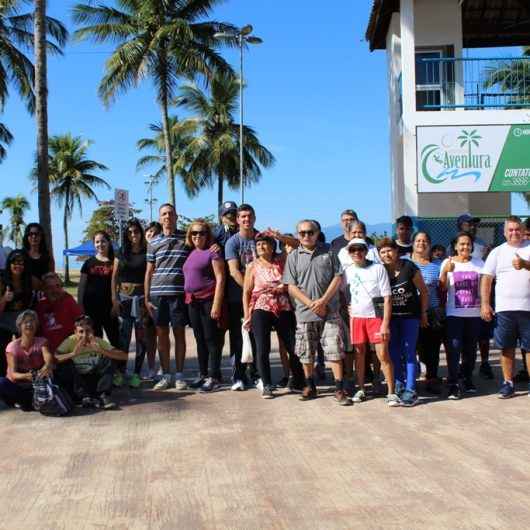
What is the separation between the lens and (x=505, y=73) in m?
14.2

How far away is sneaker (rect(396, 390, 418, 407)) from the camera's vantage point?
6320 mm

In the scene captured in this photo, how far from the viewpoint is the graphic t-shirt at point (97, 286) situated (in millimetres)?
7402

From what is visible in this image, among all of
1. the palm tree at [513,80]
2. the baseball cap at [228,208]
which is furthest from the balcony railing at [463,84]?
the baseball cap at [228,208]

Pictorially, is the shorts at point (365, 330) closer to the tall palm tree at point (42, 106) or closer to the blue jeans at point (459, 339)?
the blue jeans at point (459, 339)

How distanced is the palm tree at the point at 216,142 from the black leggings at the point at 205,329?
→ 36530 millimetres

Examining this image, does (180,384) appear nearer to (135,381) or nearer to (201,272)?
(135,381)

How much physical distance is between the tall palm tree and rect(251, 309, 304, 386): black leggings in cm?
854

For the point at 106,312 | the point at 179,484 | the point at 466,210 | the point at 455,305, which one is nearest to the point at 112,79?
the point at 466,210

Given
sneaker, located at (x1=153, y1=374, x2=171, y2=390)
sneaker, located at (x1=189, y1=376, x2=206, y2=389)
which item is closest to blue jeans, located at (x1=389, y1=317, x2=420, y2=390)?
sneaker, located at (x1=189, y1=376, x2=206, y2=389)

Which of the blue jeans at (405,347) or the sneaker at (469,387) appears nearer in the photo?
the blue jeans at (405,347)

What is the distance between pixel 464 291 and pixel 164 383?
Result: 3.44 m

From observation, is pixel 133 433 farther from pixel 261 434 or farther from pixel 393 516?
pixel 393 516

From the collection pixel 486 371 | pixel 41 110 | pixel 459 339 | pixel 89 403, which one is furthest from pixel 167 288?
pixel 41 110

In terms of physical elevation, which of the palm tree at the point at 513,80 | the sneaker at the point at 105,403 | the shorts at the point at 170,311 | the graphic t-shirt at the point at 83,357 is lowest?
the sneaker at the point at 105,403
